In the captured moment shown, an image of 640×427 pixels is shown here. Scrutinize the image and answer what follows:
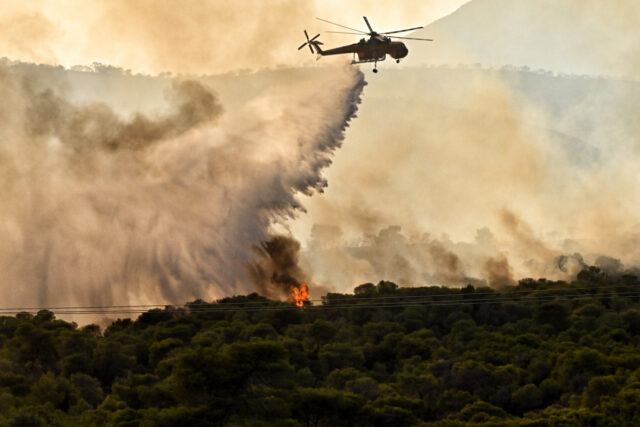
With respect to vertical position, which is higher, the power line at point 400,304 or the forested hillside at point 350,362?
the power line at point 400,304

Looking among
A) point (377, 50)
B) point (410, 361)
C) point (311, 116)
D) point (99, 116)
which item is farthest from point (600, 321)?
point (99, 116)

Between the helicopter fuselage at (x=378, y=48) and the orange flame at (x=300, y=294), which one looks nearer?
the helicopter fuselage at (x=378, y=48)

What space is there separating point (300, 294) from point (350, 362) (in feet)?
166

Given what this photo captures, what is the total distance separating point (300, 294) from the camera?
18125 centimetres

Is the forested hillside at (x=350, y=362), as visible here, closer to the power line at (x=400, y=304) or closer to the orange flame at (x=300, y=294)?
the power line at (x=400, y=304)

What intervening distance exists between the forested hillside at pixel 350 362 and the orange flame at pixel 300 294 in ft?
13.0

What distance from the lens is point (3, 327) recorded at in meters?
156

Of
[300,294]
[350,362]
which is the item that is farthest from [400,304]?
[350,362]

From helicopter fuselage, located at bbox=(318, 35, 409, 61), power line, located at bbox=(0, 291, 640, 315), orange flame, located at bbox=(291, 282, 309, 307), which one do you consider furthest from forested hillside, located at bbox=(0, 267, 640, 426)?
helicopter fuselage, located at bbox=(318, 35, 409, 61)

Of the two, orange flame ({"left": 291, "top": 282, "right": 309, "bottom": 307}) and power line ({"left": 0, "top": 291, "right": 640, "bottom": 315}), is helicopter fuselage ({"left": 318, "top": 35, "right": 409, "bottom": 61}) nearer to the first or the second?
power line ({"left": 0, "top": 291, "right": 640, "bottom": 315})

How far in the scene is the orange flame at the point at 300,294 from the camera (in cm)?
17812

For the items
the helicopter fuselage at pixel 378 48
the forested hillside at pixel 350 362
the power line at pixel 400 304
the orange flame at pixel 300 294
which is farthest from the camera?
the orange flame at pixel 300 294

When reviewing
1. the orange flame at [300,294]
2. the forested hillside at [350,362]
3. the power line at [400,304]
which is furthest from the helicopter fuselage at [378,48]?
the orange flame at [300,294]

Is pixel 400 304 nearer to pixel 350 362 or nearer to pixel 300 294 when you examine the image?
pixel 300 294
